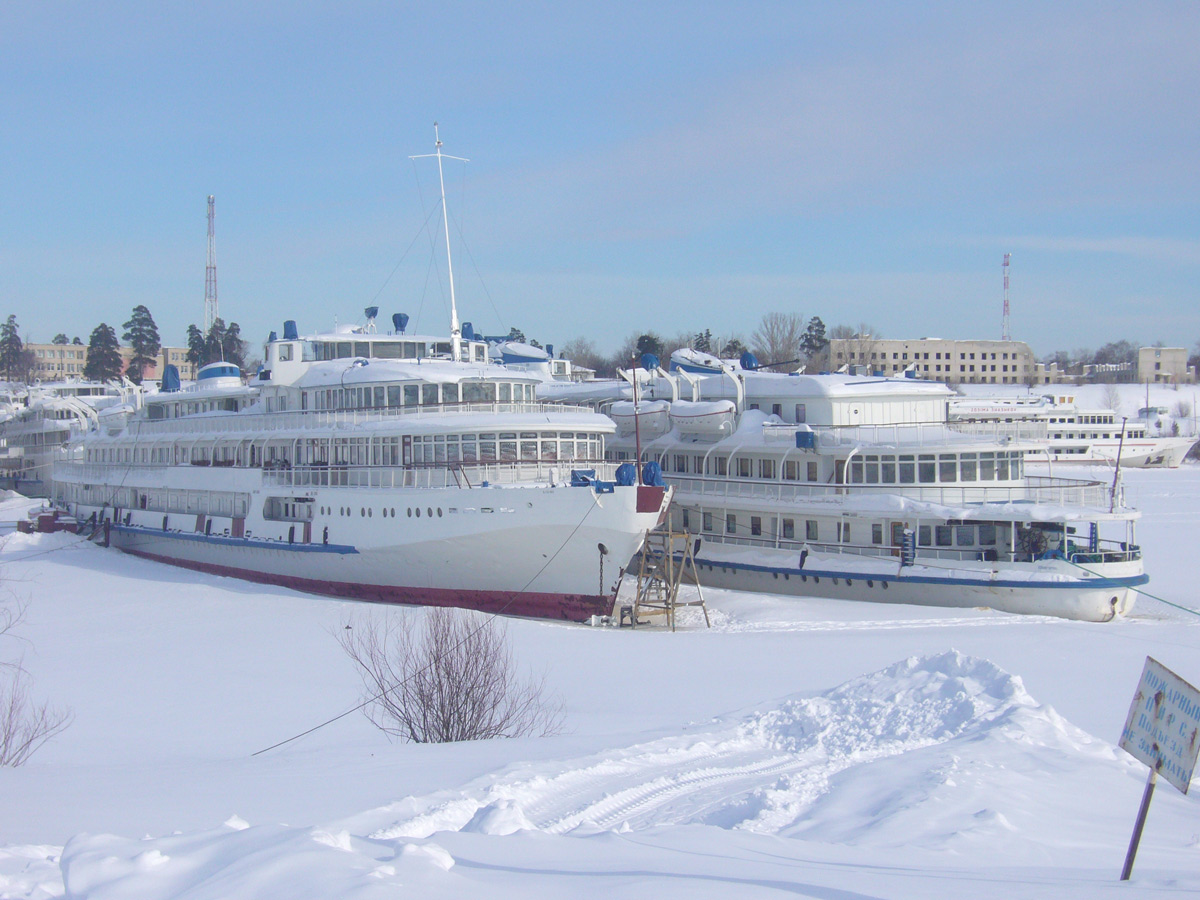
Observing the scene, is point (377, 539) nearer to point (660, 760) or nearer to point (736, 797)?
point (660, 760)

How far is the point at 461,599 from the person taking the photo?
27.2 meters

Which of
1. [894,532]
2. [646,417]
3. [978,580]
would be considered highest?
[646,417]

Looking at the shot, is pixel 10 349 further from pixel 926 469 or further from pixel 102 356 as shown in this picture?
pixel 926 469

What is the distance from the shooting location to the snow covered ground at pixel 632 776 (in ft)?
22.1

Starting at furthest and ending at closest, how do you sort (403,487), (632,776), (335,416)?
(335,416), (403,487), (632,776)

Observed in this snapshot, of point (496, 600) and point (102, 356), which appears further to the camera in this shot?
point (102, 356)

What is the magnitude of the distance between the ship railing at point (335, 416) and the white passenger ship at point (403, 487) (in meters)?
0.07

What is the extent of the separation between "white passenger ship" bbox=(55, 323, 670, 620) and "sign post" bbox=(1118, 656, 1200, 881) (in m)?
18.7

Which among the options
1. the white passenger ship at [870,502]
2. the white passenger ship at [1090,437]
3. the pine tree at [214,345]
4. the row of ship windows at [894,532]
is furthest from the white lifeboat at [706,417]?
the pine tree at [214,345]

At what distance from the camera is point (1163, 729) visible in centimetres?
673

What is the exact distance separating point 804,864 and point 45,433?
79753 mm

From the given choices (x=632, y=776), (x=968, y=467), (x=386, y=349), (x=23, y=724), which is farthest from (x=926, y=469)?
(x=23, y=724)

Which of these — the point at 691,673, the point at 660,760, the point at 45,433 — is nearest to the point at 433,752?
the point at 660,760

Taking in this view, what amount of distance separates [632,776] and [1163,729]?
5.98 metres
